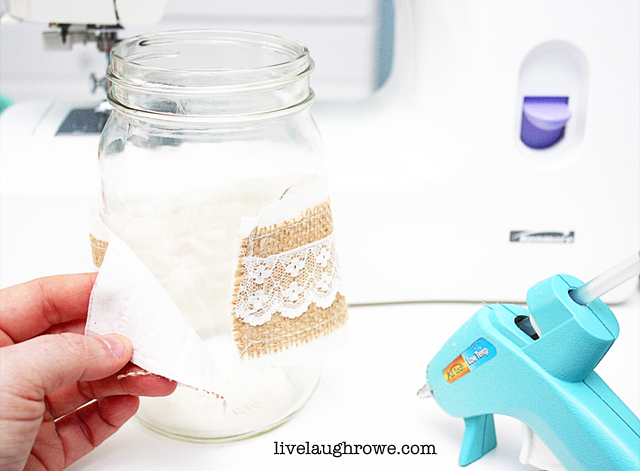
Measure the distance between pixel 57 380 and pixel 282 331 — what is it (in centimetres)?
13

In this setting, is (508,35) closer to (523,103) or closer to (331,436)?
(523,103)

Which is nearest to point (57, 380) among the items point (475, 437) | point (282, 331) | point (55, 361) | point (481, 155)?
point (55, 361)

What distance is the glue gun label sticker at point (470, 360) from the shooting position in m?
0.36

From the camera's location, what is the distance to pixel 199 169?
1.42 feet

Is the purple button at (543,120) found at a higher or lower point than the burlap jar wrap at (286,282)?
higher

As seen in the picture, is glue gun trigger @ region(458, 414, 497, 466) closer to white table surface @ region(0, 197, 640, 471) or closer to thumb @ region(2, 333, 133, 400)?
white table surface @ region(0, 197, 640, 471)

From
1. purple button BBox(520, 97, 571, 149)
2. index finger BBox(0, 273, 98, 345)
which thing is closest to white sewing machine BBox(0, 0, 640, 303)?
purple button BBox(520, 97, 571, 149)

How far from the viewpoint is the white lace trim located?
0.37 m

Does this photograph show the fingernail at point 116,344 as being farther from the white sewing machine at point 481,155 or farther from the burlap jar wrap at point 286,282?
the white sewing machine at point 481,155

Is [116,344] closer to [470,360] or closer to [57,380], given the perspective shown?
[57,380]

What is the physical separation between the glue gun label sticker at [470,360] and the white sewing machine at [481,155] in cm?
18

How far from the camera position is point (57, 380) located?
33 centimetres

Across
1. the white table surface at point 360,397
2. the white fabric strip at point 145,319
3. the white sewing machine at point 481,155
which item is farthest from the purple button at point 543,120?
the white fabric strip at point 145,319

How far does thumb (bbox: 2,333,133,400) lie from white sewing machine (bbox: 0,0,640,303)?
0.69 ft
